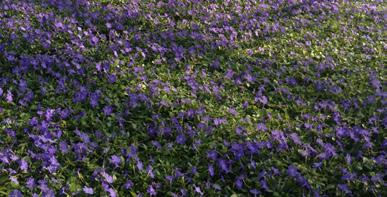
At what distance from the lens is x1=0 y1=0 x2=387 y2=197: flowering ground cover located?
3875 millimetres

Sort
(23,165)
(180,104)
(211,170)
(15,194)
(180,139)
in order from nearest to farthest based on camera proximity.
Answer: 1. (15,194)
2. (23,165)
3. (211,170)
4. (180,139)
5. (180,104)

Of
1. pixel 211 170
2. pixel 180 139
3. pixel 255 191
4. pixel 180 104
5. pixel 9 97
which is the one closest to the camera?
pixel 255 191

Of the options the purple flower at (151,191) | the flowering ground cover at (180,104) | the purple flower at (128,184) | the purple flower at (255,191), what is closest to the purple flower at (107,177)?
the flowering ground cover at (180,104)

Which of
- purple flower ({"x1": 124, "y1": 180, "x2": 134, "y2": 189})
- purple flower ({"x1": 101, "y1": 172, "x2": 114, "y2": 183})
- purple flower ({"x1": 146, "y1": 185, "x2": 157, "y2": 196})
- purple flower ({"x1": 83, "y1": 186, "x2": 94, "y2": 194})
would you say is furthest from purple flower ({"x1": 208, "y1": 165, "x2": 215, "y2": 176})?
purple flower ({"x1": 83, "y1": 186, "x2": 94, "y2": 194})

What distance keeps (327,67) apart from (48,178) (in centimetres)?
417

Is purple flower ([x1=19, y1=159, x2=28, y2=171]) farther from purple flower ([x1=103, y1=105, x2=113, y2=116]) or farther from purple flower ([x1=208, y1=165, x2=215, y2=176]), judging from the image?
purple flower ([x1=208, y1=165, x2=215, y2=176])

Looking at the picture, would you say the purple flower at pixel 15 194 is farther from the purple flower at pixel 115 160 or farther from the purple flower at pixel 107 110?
the purple flower at pixel 107 110

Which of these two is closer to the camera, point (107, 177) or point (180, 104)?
point (107, 177)

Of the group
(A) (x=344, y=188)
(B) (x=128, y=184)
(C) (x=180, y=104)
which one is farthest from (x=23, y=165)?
(A) (x=344, y=188)

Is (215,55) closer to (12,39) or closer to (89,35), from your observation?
(89,35)

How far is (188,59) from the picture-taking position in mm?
5965

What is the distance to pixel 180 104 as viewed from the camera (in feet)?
15.9

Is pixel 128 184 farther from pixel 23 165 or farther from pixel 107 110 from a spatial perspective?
pixel 107 110

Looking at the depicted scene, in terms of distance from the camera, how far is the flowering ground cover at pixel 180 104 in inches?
153
